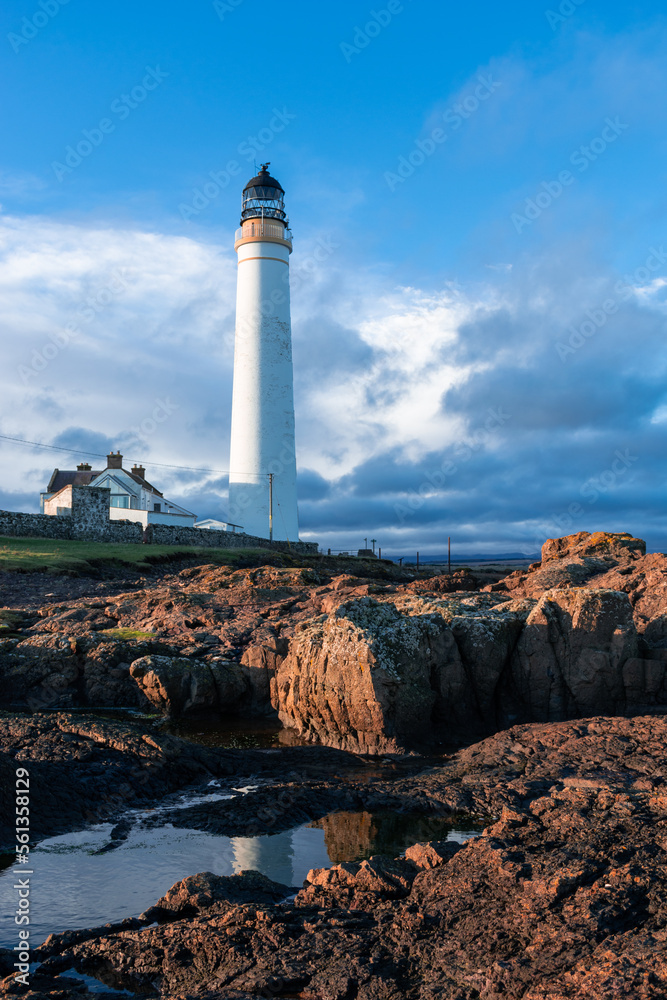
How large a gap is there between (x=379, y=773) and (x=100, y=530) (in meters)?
34.1

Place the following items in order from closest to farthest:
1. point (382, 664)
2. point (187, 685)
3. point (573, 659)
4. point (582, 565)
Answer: point (382, 664) → point (573, 659) → point (187, 685) → point (582, 565)

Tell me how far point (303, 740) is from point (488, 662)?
335 centimetres

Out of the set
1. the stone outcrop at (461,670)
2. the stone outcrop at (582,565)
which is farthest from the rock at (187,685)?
the stone outcrop at (582,565)

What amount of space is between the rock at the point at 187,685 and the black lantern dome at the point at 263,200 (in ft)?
109

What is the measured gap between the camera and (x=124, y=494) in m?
53.3

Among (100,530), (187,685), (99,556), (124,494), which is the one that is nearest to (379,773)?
(187,685)

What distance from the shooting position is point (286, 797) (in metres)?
8.02

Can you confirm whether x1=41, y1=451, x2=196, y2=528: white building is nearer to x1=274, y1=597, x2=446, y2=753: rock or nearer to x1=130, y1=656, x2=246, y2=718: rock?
x1=130, y1=656, x2=246, y2=718: rock

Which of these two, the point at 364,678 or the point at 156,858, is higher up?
the point at 364,678

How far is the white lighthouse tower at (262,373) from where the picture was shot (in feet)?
128

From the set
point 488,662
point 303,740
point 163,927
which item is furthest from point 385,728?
point 163,927

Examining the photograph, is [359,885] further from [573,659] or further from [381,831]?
[573,659]

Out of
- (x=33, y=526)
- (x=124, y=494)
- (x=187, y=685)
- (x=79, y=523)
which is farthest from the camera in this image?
(x=124, y=494)

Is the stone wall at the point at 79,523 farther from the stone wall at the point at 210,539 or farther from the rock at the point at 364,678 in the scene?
the rock at the point at 364,678
